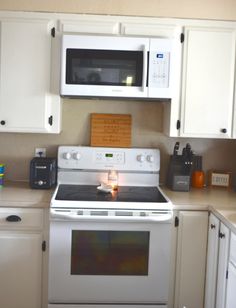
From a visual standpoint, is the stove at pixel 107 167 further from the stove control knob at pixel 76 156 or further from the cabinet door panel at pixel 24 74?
Answer: the cabinet door panel at pixel 24 74

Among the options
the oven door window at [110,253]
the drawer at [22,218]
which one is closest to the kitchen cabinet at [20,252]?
the drawer at [22,218]

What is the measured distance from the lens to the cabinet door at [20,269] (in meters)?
2.47

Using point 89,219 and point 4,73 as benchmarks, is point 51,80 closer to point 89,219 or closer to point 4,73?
point 4,73

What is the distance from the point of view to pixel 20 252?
2473mm

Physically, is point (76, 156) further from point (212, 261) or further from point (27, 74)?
point (212, 261)

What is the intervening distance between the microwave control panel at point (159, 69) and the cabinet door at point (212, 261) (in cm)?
91

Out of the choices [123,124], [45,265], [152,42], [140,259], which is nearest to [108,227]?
[140,259]

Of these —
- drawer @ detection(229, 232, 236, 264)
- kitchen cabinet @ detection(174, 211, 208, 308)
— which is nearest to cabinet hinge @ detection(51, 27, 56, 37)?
kitchen cabinet @ detection(174, 211, 208, 308)

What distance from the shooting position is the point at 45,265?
2488 millimetres

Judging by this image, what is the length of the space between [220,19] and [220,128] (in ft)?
2.40

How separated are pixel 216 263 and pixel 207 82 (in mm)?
1179

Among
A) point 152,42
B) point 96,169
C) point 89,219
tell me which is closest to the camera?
point 89,219

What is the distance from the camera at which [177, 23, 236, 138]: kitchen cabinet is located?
106 inches

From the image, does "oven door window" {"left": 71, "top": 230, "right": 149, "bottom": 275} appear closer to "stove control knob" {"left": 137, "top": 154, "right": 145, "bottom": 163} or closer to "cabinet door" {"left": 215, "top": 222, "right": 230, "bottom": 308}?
"cabinet door" {"left": 215, "top": 222, "right": 230, "bottom": 308}
